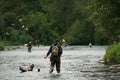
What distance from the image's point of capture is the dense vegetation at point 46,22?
12884cm

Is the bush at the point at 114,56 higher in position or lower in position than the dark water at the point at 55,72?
higher

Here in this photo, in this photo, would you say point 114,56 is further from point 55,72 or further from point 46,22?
point 46,22

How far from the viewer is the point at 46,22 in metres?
137

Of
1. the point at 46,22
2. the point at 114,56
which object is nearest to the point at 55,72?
the point at 114,56

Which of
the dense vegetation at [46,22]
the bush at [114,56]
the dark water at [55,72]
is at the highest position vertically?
the dense vegetation at [46,22]

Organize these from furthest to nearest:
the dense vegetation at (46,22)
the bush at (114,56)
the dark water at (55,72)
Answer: the dense vegetation at (46,22), the bush at (114,56), the dark water at (55,72)

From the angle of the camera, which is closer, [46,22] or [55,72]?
[55,72]

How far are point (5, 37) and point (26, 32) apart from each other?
788 centimetres

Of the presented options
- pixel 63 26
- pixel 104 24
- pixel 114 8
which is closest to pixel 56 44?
pixel 114 8

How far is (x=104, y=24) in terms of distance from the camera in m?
43.5

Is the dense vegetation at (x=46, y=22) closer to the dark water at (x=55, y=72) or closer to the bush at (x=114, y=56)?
the dark water at (x=55, y=72)

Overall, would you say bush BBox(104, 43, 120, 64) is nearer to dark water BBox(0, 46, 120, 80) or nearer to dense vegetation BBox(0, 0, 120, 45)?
dark water BBox(0, 46, 120, 80)

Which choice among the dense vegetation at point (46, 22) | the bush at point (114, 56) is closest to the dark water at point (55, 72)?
the bush at point (114, 56)

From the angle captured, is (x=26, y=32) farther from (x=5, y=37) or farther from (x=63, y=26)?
(x=63, y=26)
